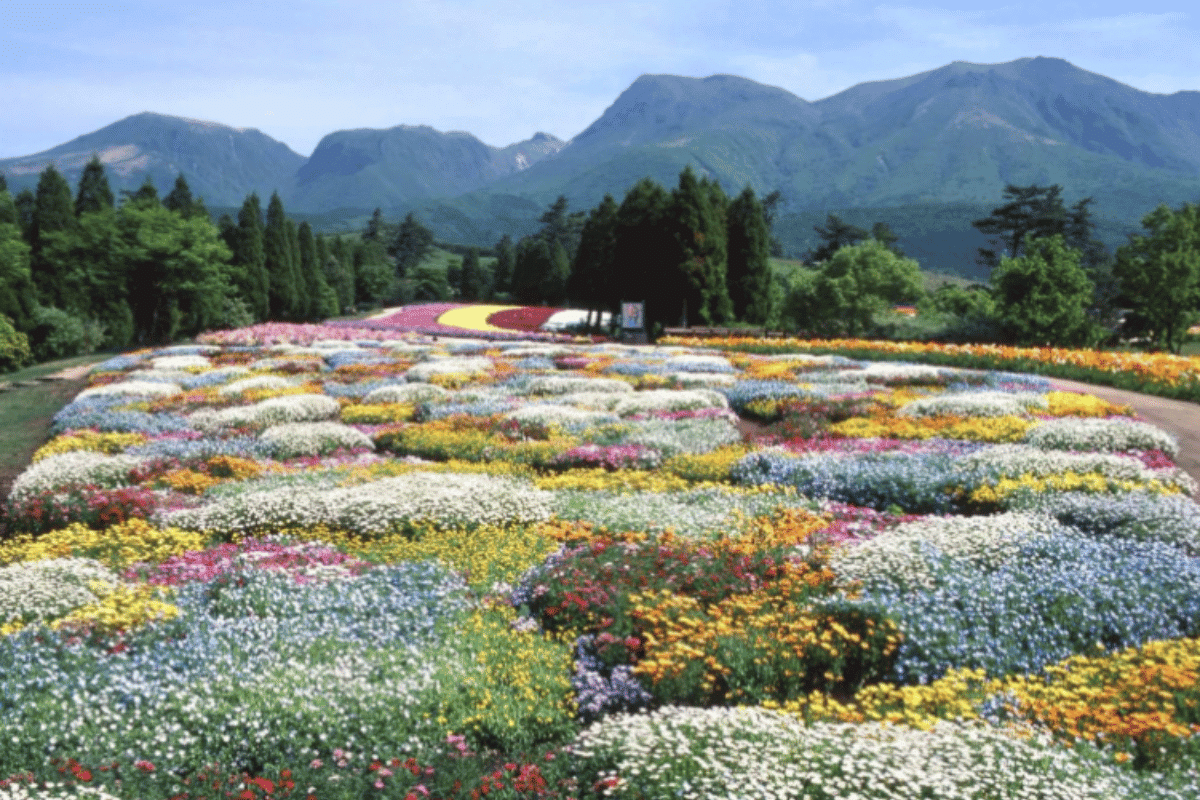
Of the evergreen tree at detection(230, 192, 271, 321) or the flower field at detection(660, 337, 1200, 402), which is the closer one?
the flower field at detection(660, 337, 1200, 402)

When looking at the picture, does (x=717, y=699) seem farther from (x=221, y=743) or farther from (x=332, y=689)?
(x=221, y=743)

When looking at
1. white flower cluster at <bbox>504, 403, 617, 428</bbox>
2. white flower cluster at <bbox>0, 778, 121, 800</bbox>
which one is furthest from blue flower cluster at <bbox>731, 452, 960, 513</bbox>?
white flower cluster at <bbox>0, 778, 121, 800</bbox>

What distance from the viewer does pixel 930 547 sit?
32.9 ft

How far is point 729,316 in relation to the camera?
185ft

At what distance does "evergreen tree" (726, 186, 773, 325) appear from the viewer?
6038 cm

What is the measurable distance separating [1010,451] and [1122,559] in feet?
18.1

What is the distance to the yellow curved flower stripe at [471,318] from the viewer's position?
235ft

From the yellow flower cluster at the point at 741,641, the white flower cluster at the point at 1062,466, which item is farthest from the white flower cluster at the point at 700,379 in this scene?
the yellow flower cluster at the point at 741,641

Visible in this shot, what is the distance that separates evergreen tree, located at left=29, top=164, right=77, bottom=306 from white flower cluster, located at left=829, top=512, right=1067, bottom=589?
185 feet

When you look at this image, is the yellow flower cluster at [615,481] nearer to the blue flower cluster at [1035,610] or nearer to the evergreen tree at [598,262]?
the blue flower cluster at [1035,610]

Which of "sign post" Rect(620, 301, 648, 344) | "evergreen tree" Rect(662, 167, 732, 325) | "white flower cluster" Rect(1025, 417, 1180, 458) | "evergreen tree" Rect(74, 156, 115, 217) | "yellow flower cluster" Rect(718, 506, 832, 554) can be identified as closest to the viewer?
"yellow flower cluster" Rect(718, 506, 832, 554)

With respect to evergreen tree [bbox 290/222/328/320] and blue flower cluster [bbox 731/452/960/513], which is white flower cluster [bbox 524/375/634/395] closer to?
blue flower cluster [bbox 731/452/960/513]

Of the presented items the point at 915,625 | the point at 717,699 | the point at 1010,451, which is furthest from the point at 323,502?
the point at 1010,451

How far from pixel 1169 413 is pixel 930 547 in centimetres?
1357
